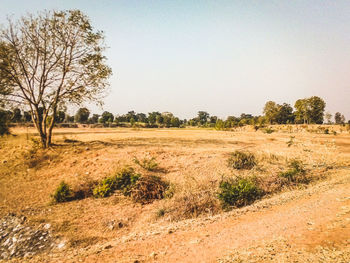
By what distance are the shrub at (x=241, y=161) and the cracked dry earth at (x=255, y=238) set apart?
3830mm

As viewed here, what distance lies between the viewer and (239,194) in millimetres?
6922

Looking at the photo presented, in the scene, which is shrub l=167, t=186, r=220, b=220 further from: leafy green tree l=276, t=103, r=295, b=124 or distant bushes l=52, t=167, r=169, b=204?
leafy green tree l=276, t=103, r=295, b=124

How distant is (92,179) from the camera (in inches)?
377

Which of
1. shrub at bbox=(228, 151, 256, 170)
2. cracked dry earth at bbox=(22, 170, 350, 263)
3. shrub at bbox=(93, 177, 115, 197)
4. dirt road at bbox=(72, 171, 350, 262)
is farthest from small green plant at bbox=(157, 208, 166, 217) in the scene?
shrub at bbox=(228, 151, 256, 170)

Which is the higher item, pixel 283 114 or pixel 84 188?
pixel 283 114

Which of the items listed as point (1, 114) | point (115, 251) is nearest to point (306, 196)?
point (115, 251)

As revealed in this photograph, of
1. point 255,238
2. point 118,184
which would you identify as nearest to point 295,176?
point 255,238

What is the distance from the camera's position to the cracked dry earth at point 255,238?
3354mm

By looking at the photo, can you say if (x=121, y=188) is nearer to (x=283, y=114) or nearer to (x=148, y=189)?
(x=148, y=189)

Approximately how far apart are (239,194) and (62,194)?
22.5 feet

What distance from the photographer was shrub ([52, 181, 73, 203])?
26.9 feet

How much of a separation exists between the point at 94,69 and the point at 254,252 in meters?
14.9

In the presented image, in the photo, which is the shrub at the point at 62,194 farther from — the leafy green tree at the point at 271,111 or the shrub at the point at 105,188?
the leafy green tree at the point at 271,111

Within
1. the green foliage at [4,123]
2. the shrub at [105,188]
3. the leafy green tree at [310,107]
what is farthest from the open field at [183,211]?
the leafy green tree at [310,107]
